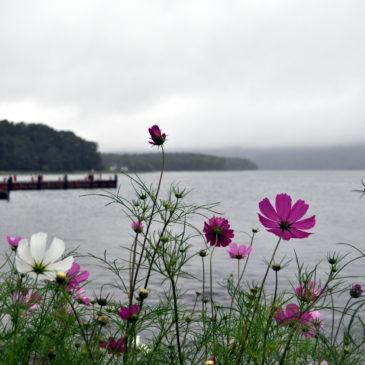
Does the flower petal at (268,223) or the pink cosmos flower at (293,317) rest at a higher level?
the flower petal at (268,223)

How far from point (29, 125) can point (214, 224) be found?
120999 mm

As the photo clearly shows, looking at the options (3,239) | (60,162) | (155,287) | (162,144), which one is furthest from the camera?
(60,162)

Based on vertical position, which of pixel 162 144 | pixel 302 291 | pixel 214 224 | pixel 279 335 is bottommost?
pixel 279 335

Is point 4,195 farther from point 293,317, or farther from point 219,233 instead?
point 293,317

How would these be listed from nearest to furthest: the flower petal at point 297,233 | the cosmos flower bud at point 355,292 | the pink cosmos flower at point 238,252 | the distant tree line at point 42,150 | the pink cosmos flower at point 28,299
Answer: the flower petal at point 297,233
the cosmos flower bud at point 355,292
the pink cosmos flower at point 28,299
the pink cosmos flower at point 238,252
the distant tree line at point 42,150

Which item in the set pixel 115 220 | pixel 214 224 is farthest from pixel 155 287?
pixel 115 220

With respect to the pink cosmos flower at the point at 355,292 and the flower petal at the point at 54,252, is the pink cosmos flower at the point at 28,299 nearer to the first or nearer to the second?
the flower petal at the point at 54,252

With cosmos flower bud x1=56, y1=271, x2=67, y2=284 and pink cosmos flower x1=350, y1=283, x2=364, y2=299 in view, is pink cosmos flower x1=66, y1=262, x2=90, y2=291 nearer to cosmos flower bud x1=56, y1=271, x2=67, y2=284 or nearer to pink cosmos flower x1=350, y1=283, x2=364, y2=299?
cosmos flower bud x1=56, y1=271, x2=67, y2=284

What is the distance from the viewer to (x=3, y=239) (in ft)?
76.0

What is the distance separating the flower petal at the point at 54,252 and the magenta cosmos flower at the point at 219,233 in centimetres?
99

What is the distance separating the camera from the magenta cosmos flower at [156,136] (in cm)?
235

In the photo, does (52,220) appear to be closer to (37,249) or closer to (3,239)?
(3,239)

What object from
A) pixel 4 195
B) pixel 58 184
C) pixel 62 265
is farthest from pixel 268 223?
pixel 58 184

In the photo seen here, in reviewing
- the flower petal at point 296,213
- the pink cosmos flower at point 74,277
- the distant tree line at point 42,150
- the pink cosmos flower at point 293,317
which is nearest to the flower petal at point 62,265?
the pink cosmos flower at point 74,277
